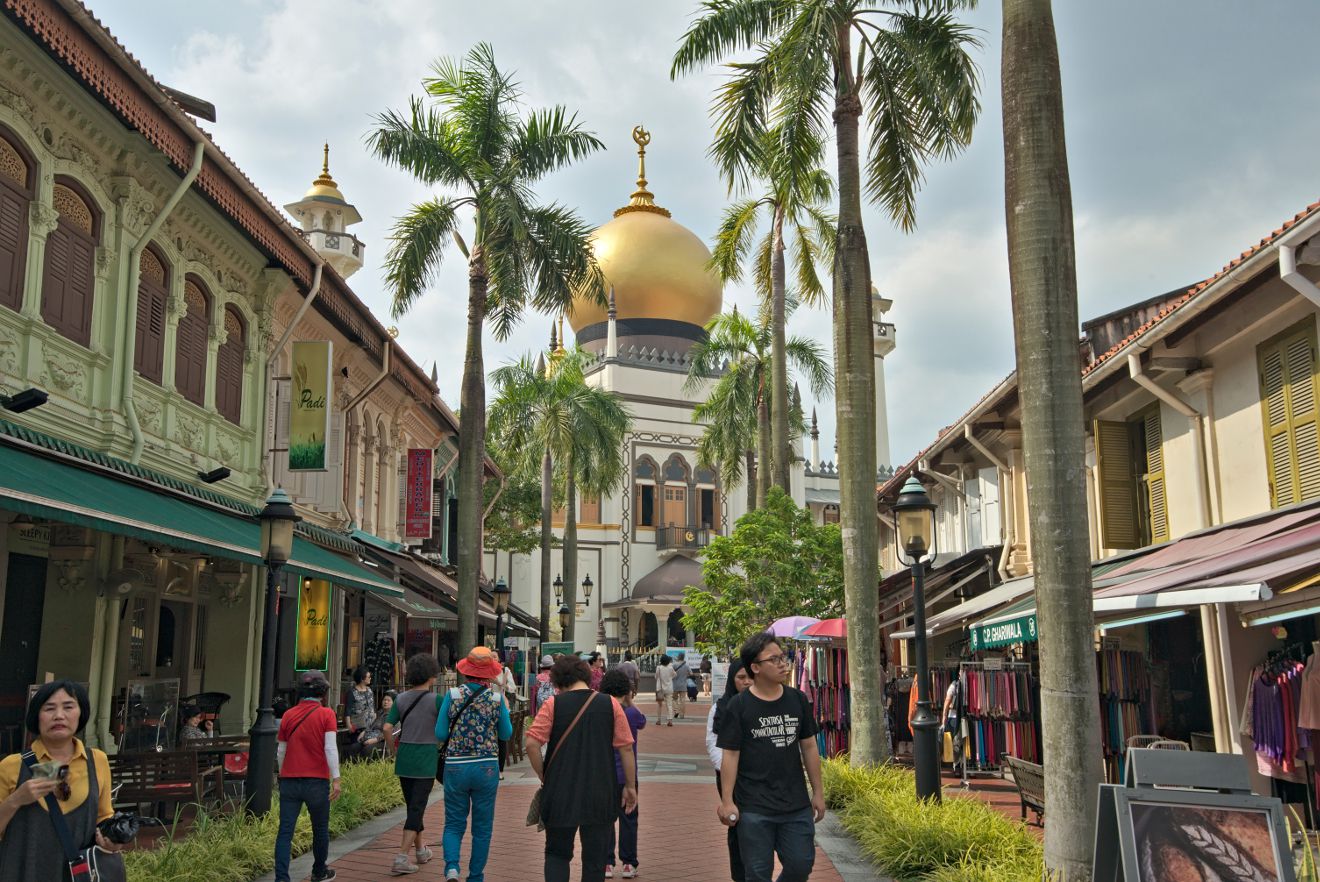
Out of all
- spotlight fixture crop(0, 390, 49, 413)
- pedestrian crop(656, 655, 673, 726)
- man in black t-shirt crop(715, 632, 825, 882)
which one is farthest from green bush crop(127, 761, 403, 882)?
pedestrian crop(656, 655, 673, 726)

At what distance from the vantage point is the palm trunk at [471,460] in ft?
60.6

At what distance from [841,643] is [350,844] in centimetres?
1144

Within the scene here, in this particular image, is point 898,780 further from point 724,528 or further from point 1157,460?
point 724,528

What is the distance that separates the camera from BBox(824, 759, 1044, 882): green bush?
313 inches

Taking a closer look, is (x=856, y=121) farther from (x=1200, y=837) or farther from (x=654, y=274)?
(x=654, y=274)

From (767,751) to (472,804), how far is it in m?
2.96

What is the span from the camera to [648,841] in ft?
36.8

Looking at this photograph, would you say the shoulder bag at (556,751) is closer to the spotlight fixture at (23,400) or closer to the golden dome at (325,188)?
the spotlight fixture at (23,400)

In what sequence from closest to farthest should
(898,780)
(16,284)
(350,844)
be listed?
1. (350,844)
2. (16,284)
3. (898,780)

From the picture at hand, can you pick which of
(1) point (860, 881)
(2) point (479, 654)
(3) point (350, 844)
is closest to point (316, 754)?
(2) point (479, 654)

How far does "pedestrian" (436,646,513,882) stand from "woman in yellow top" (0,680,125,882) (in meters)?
3.31

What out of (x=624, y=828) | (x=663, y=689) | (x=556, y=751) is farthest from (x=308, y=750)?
(x=663, y=689)

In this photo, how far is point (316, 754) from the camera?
28.2 feet

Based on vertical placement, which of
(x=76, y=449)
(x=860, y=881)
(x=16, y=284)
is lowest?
(x=860, y=881)
